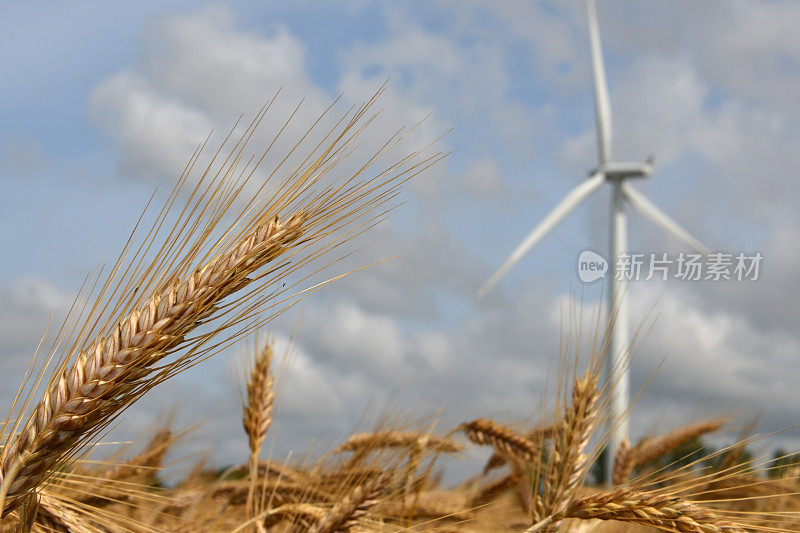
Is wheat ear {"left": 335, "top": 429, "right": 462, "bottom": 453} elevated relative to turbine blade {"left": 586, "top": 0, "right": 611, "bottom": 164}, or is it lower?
lower

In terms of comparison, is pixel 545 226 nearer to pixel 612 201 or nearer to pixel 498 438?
pixel 612 201

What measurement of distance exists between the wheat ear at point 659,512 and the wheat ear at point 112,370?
150 cm

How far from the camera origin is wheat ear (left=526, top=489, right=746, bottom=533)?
268cm

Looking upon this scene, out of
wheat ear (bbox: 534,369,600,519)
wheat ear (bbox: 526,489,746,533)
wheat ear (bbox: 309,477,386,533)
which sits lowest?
wheat ear (bbox: 309,477,386,533)

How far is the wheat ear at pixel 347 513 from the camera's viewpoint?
3.12 metres

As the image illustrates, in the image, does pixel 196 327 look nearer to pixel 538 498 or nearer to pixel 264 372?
pixel 538 498

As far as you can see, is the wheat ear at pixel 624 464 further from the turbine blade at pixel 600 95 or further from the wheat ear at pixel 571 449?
the turbine blade at pixel 600 95

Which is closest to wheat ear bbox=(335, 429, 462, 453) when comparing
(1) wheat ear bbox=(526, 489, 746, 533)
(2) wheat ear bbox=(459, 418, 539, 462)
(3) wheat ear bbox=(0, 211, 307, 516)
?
(2) wheat ear bbox=(459, 418, 539, 462)

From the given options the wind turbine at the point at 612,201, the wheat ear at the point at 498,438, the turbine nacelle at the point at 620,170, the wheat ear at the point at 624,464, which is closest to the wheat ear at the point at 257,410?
the wheat ear at the point at 498,438

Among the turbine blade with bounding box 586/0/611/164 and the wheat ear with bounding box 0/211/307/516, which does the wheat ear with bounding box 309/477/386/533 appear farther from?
the turbine blade with bounding box 586/0/611/164

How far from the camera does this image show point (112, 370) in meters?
2.08

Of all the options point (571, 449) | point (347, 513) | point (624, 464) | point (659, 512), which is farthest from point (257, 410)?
point (624, 464)

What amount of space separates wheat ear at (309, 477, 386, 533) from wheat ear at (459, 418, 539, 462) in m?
2.01

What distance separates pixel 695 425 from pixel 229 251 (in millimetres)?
6260
